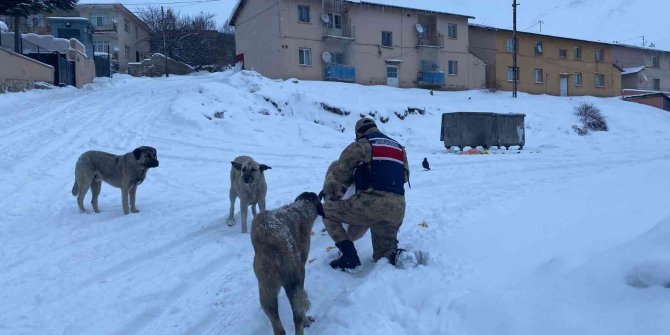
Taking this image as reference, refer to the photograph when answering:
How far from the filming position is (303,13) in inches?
1446

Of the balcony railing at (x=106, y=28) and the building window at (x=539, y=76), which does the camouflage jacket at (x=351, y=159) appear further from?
the balcony railing at (x=106, y=28)

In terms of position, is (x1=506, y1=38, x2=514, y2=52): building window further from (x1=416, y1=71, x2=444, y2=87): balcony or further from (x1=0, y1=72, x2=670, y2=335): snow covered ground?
(x1=0, y1=72, x2=670, y2=335): snow covered ground

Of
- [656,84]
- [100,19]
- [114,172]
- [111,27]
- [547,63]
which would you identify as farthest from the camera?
[100,19]

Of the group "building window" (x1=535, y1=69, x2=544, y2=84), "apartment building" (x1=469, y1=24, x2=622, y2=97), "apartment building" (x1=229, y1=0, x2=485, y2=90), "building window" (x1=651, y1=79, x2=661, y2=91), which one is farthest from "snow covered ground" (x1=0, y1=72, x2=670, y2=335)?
"building window" (x1=651, y1=79, x2=661, y2=91)

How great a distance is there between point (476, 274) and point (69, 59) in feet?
110

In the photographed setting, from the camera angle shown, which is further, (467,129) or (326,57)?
(326,57)

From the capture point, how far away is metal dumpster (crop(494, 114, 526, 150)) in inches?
928

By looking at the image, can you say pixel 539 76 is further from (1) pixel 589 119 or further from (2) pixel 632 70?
(1) pixel 589 119

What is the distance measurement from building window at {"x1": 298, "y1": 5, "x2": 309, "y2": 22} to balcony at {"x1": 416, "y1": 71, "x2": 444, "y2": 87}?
396 inches

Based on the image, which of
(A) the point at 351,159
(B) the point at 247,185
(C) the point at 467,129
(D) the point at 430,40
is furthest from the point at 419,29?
(A) the point at 351,159

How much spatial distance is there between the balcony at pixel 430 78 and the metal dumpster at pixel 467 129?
18247 millimetres

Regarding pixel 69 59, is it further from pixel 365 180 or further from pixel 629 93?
pixel 629 93

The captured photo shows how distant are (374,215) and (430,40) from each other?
38273 mm

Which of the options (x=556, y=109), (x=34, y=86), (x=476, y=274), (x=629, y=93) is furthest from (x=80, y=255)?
(x=629, y=93)
